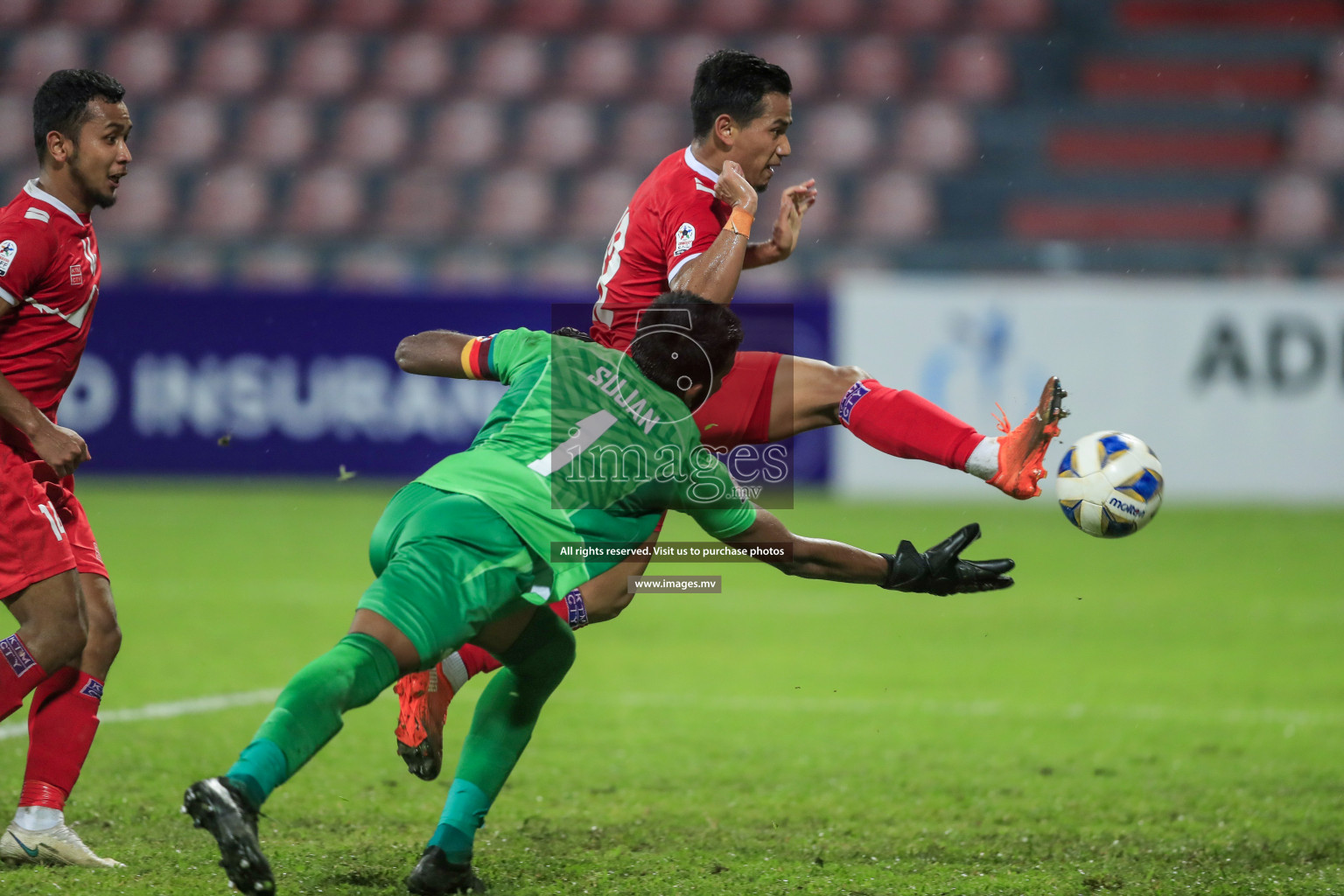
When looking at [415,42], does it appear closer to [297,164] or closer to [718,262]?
[297,164]

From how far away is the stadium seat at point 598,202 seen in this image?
52.8 ft

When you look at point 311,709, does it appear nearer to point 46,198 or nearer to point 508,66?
point 46,198

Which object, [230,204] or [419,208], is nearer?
[419,208]

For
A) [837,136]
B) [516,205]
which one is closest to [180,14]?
[516,205]

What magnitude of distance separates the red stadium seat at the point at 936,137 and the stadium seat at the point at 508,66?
4.48 metres

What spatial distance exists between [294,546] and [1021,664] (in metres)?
5.62

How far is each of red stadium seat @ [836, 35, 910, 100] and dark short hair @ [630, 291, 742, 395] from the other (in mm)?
14285

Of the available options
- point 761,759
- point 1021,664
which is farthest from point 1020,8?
point 761,759

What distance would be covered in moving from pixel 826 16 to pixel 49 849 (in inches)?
623

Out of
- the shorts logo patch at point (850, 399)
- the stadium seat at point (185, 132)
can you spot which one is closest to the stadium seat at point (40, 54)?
the stadium seat at point (185, 132)

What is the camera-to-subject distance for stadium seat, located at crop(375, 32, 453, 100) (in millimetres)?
17953

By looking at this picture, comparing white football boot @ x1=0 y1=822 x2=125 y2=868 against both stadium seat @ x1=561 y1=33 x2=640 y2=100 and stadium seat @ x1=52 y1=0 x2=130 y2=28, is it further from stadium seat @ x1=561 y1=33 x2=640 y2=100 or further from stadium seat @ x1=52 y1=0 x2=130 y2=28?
stadium seat @ x1=52 y1=0 x2=130 y2=28

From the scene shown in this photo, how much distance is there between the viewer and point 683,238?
461cm

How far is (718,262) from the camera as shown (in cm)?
437
